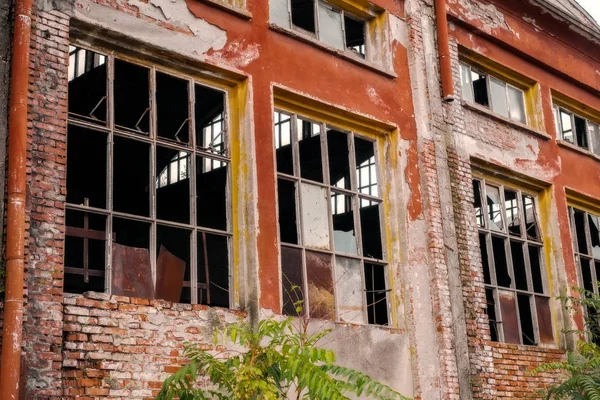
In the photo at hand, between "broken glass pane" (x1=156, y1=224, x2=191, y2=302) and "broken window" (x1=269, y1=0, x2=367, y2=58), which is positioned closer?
"broken glass pane" (x1=156, y1=224, x2=191, y2=302)

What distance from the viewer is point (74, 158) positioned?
302 inches

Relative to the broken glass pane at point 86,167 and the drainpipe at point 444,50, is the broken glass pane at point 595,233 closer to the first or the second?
the drainpipe at point 444,50

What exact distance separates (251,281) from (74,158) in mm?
2115

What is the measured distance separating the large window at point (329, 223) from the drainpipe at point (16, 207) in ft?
9.76

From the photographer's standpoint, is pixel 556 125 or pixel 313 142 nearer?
pixel 313 142

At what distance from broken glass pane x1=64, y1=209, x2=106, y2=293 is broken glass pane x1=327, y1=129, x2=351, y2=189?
3.19m

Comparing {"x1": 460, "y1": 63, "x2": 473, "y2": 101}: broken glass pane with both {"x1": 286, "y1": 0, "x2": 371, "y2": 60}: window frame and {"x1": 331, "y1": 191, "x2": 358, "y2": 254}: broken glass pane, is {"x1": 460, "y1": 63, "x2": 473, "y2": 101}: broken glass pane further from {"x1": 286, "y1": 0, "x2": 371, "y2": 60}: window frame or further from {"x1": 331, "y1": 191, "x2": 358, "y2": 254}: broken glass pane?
{"x1": 331, "y1": 191, "x2": 358, "y2": 254}: broken glass pane

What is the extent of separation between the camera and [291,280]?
903 centimetres

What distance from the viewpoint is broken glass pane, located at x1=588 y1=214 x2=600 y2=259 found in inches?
537

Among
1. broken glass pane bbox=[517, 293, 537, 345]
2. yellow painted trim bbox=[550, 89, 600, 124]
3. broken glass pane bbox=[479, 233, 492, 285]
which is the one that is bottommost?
broken glass pane bbox=[517, 293, 537, 345]

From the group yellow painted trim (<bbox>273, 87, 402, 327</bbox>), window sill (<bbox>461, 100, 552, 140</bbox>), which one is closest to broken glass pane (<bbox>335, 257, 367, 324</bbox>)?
yellow painted trim (<bbox>273, 87, 402, 327</bbox>)

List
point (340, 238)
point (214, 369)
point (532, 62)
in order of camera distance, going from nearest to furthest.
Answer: point (214, 369) < point (340, 238) < point (532, 62)

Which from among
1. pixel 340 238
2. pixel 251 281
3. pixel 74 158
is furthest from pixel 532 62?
pixel 74 158

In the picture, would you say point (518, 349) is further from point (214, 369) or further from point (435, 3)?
point (214, 369)
